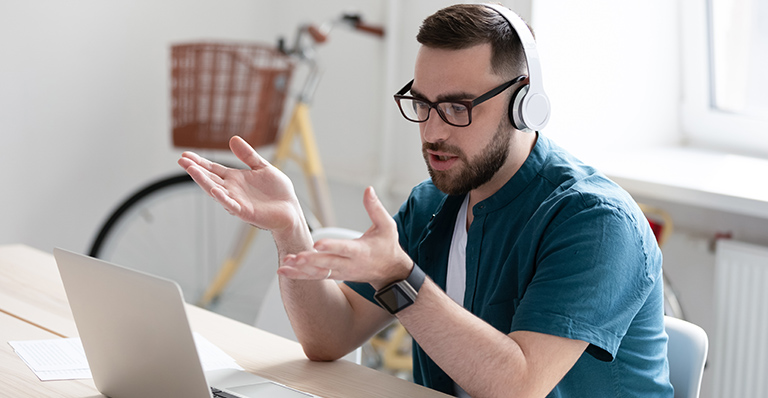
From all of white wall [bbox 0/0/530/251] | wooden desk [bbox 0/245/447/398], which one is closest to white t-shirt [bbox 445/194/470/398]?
wooden desk [bbox 0/245/447/398]

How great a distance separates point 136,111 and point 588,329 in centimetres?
209

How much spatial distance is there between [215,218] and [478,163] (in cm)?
197

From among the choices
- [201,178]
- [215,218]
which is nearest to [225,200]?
[201,178]

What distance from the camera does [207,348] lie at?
123 cm

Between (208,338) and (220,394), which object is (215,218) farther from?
(220,394)

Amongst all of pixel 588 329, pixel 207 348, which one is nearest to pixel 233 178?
pixel 207 348

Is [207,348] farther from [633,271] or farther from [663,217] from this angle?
[663,217]

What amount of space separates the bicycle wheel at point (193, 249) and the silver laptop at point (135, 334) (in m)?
1.72

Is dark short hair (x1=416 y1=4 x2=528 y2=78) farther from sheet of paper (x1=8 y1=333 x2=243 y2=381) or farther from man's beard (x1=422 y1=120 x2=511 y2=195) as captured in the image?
sheet of paper (x1=8 y1=333 x2=243 y2=381)

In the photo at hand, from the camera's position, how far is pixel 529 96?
3.96 ft

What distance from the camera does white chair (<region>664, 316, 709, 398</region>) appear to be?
1212 millimetres

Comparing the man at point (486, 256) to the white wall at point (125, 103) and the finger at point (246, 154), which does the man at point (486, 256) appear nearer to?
the finger at point (246, 154)

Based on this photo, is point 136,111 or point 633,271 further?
point 136,111

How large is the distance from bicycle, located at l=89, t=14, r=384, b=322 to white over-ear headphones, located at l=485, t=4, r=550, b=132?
1257mm
